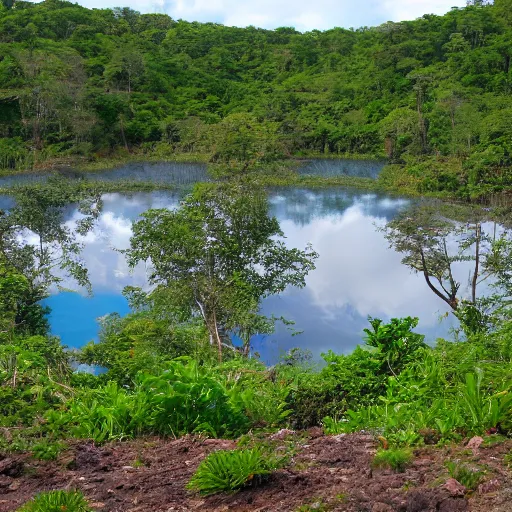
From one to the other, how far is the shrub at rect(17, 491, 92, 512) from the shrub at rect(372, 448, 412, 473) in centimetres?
115

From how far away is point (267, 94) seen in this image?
46.8 m

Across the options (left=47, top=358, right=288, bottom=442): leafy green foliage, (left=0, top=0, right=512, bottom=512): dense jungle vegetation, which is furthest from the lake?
(left=47, top=358, right=288, bottom=442): leafy green foliage

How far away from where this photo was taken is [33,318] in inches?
474

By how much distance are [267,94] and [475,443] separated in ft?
150

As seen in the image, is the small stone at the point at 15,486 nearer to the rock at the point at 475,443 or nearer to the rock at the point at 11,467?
the rock at the point at 11,467

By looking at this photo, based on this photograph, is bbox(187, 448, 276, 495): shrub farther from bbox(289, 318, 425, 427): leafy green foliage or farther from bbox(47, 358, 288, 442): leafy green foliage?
bbox(289, 318, 425, 427): leafy green foliage

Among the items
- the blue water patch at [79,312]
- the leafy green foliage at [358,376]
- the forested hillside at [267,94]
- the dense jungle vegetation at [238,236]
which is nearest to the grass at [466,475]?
the dense jungle vegetation at [238,236]

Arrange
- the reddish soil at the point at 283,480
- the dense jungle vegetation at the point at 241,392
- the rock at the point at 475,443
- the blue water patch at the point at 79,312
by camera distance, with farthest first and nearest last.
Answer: the blue water patch at the point at 79,312 < the dense jungle vegetation at the point at 241,392 < the rock at the point at 475,443 < the reddish soil at the point at 283,480

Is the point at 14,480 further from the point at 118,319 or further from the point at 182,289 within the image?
the point at 118,319

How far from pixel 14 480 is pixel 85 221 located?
56.8 ft

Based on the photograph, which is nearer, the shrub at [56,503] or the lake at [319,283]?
the shrub at [56,503]

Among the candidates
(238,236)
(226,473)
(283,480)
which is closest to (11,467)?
(226,473)

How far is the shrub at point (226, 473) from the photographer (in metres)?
2.55

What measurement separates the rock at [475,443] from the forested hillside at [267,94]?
22.7m
